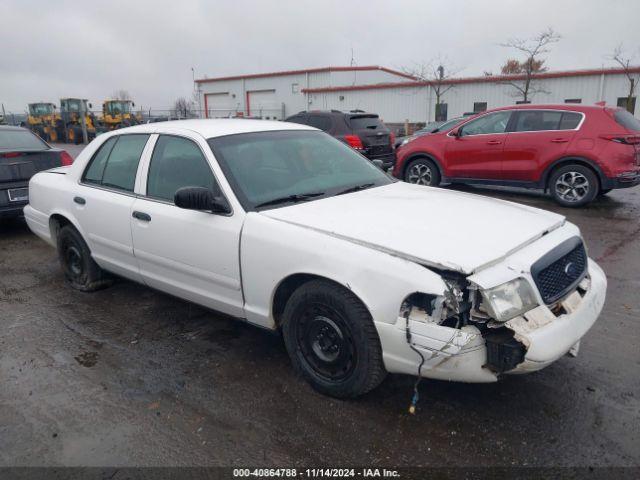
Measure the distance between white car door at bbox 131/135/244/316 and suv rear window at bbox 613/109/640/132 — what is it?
7196 mm

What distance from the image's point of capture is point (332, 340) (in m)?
2.96

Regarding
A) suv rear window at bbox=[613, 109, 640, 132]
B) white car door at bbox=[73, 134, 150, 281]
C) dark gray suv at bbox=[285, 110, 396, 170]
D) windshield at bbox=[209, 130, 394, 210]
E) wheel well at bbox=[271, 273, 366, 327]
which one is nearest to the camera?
wheel well at bbox=[271, 273, 366, 327]

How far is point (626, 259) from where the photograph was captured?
5.59 m

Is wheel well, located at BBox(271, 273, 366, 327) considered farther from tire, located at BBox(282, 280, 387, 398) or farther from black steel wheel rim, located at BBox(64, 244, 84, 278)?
black steel wheel rim, located at BBox(64, 244, 84, 278)

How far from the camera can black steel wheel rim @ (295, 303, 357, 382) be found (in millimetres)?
2863

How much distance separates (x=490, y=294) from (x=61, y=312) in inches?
147

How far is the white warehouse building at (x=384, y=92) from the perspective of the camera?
25672mm

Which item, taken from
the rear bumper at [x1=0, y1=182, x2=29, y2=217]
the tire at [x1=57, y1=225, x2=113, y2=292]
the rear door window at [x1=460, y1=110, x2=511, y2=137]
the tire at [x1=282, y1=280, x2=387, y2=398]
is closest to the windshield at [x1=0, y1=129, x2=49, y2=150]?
the rear bumper at [x1=0, y1=182, x2=29, y2=217]

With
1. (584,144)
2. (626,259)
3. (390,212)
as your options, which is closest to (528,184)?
(584,144)

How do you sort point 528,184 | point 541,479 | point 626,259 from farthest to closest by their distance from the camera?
point 528,184 < point 626,259 < point 541,479

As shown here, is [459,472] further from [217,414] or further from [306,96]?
[306,96]

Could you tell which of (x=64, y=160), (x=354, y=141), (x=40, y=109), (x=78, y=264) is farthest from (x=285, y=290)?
(x=40, y=109)

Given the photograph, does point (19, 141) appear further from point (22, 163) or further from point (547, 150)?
point (547, 150)

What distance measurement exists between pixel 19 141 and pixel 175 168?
5.03 meters
